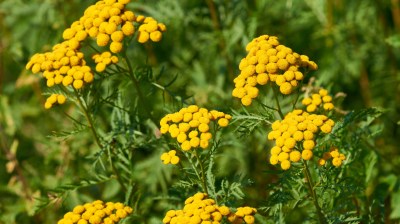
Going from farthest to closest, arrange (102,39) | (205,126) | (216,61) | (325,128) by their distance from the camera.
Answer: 1. (216,61)
2. (102,39)
3. (205,126)
4. (325,128)

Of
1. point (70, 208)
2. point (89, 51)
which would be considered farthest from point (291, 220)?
point (89, 51)

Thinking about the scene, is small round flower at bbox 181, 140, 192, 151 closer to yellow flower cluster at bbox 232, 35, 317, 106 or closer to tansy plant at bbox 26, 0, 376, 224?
tansy plant at bbox 26, 0, 376, 224

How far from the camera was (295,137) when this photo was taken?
11.0 ft

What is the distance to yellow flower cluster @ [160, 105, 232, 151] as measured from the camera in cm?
354

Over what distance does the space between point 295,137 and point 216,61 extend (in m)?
3.48

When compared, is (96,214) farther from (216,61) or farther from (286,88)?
(216,61)

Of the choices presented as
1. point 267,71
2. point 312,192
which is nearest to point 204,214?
point 312,192

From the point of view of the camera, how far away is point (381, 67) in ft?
22.6

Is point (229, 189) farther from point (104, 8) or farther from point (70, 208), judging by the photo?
point (70, 208)

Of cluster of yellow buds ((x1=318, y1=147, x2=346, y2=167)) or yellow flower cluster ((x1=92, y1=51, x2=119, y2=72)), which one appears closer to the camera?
cluster of yellow buds ((x1=318, y1=147, x2=346, y2=167))

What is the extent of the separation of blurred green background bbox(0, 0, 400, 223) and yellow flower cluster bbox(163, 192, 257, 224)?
221 centimetres

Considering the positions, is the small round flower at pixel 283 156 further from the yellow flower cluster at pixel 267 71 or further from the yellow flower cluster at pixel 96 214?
the yellow flower cluster at pixel 96 214

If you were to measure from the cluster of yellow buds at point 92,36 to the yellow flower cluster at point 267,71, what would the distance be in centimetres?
75

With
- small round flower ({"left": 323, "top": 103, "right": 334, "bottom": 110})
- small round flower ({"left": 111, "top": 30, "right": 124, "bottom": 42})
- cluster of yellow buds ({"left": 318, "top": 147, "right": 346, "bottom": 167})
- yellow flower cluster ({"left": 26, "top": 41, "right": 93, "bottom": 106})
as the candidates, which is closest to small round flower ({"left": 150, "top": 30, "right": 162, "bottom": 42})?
small round flower ({"left": 111, "top": 30, "right": 124, "bottom": 42})
